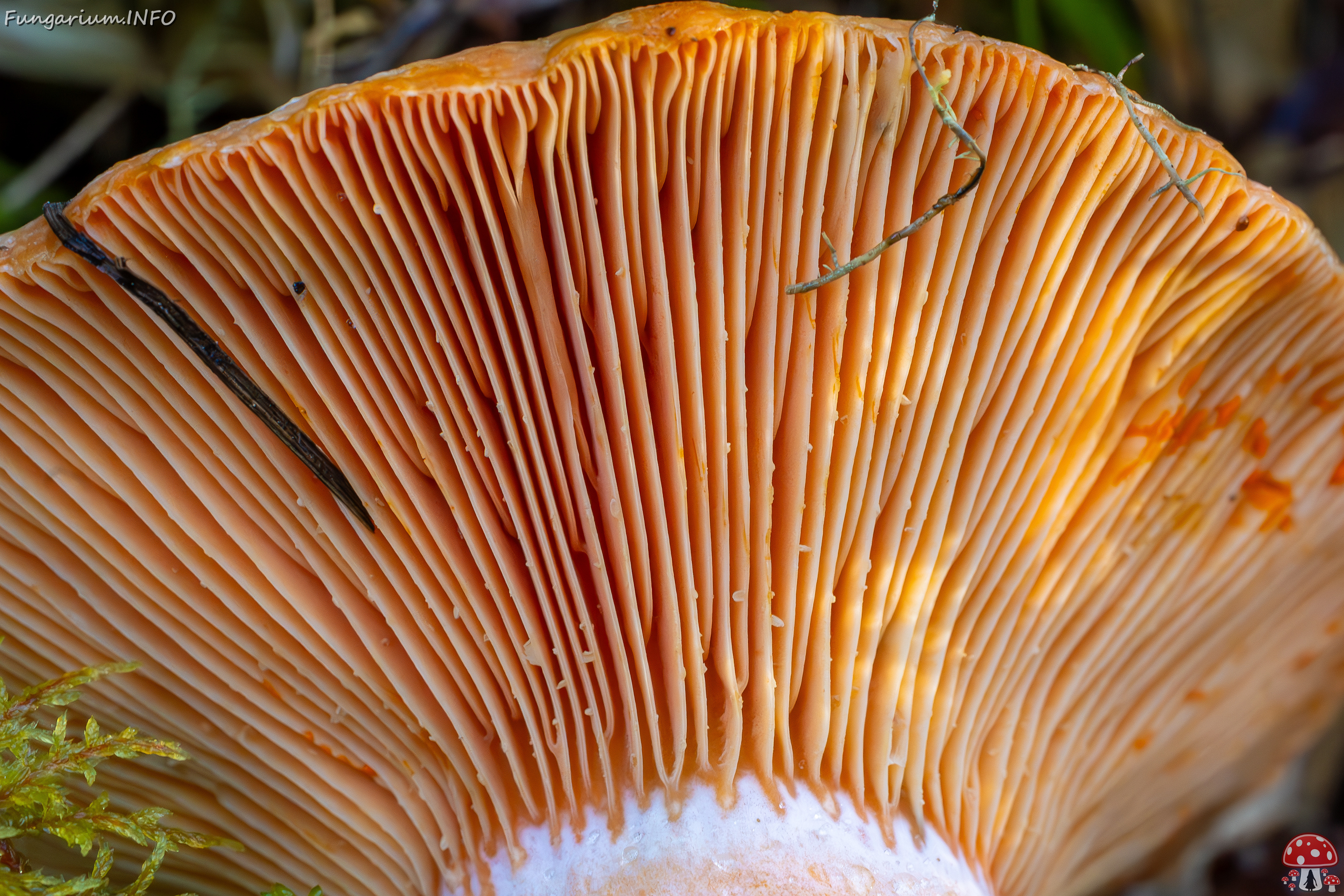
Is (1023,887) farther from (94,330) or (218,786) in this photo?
(94,330)

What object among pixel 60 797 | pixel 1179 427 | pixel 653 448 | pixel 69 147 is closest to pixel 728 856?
pixel 653 448

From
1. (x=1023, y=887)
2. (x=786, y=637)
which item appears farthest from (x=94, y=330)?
(x=1023, y=887)

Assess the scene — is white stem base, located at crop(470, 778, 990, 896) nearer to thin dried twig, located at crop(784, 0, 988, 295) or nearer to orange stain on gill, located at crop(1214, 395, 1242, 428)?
thin dried twig, located at crop(784, 0, 988, 295)

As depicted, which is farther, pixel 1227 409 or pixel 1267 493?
pixel 1267 493

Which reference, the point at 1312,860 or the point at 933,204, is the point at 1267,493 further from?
the point at 1312,860

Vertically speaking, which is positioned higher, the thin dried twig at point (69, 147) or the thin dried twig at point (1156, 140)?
the thin dried twig at point (69, 147)

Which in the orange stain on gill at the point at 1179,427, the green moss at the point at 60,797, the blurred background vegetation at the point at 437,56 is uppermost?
the blurred background vegetation at the point at 437,56

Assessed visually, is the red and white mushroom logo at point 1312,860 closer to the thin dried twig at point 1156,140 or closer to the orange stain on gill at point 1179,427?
the orange stain on gill at point 1179,427

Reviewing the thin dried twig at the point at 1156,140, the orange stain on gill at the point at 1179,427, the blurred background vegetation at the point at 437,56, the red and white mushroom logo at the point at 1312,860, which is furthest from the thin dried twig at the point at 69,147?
the red and white mushroom logo at the point at 1312,860
